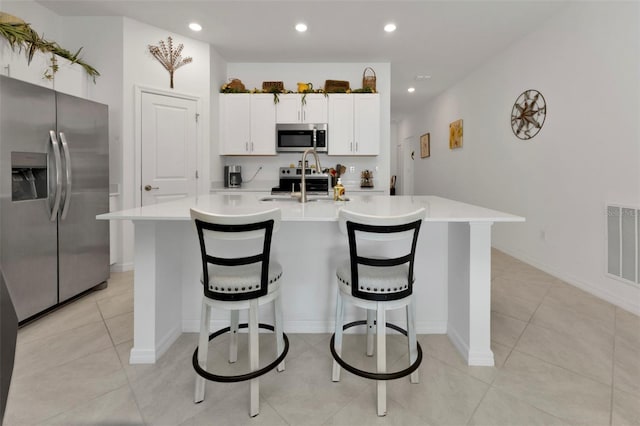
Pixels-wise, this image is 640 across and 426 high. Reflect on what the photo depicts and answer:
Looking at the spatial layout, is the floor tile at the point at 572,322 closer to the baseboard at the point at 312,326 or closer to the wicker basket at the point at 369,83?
the baseboard at the point at 312,326

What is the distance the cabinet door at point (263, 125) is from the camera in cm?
435

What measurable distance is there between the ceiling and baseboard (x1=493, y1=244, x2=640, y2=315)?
2.66 m

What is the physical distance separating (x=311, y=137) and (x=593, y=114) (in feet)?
9.89

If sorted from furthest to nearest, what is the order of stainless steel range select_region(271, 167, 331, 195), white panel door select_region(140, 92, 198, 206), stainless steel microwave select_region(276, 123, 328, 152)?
stainless steel microwave select_region(276, 123, 328, 152), stainless steel range select_region(271, 167, 331, 195), white panel door select_region(140, 92, 198, 206)

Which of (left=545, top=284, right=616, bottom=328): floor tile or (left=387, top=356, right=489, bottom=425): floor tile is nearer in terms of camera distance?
(left=387, top=356, right=489, bottom=425): floor tile

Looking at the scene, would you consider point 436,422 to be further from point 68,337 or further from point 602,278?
point 602,278

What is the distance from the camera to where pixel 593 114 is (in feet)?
9.24

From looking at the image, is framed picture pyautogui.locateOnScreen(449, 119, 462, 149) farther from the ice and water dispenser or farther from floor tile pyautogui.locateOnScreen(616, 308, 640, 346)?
the ice and water dispenser

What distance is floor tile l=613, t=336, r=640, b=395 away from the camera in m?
1.55

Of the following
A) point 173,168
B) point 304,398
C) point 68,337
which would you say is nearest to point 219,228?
point 304,398

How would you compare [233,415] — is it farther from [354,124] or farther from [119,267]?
[354,124]

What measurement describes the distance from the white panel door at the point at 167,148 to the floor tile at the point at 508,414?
11.9 feet

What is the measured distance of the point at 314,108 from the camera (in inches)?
171

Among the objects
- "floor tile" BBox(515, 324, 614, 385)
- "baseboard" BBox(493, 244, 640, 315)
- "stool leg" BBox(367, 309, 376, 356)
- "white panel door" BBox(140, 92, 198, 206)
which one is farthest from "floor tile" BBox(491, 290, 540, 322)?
"white panel door" BBox(140, 92, 198, 206)
